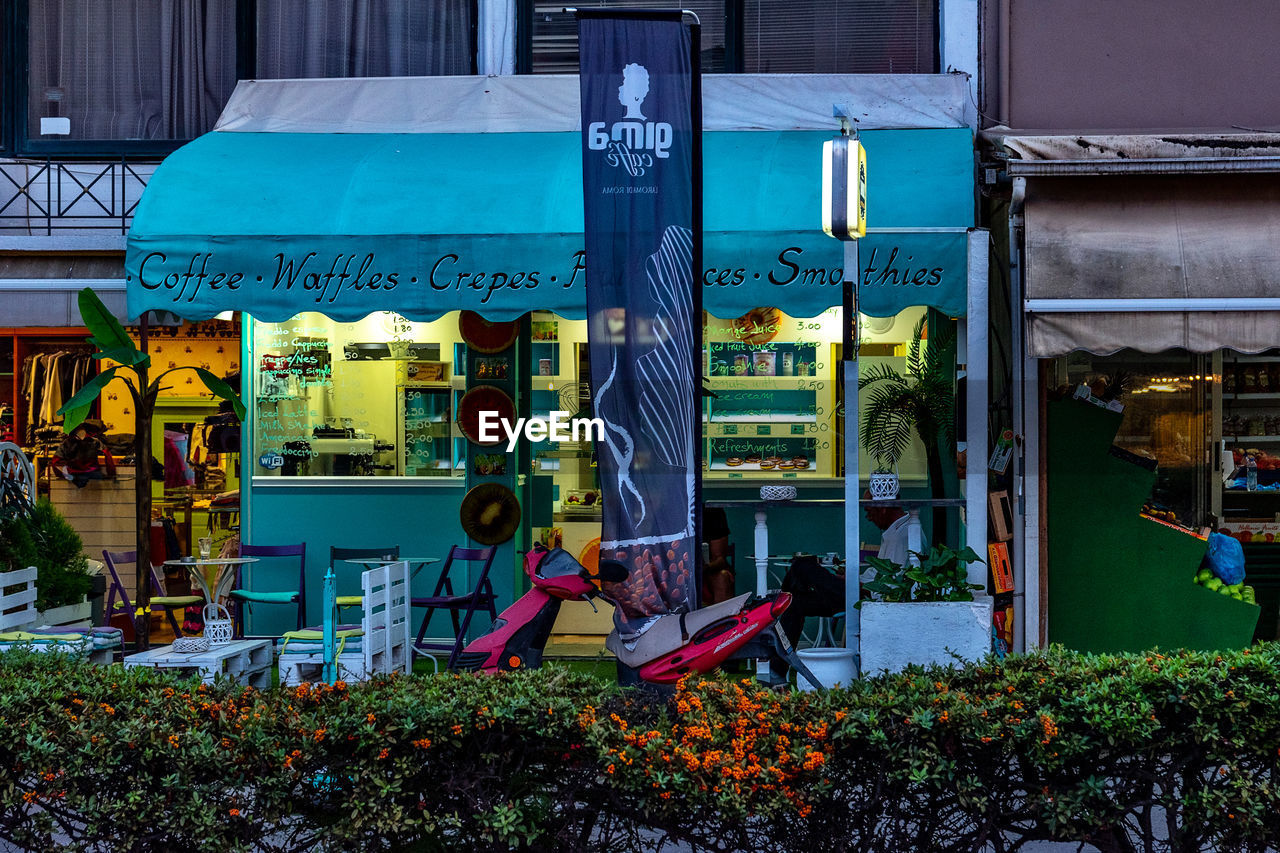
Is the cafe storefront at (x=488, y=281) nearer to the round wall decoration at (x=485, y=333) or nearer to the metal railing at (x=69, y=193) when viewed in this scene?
the round wall decoration at (x=485, y=333)

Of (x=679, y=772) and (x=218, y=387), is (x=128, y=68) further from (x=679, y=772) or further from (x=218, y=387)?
(x=679, y=772)

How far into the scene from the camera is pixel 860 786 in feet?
14.0

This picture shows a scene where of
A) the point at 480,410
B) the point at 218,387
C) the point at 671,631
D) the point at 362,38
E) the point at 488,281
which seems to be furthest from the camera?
the point at 362,38

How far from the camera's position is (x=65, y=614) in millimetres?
8812

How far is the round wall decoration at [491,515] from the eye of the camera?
987 cm

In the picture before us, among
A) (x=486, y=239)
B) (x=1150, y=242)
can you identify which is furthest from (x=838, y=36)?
(x=486, y=239)

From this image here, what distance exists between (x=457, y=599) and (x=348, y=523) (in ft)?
5.52

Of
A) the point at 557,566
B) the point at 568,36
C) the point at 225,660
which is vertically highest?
the point at 568,36

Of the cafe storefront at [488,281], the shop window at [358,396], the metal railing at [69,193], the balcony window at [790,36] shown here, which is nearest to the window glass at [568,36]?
the balcony window at [790,36]

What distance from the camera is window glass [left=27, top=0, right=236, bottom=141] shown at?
10383mm

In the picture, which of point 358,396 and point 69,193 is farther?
point 69,193

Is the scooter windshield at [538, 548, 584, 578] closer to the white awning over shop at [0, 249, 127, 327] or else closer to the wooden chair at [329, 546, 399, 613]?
the wooden chair at [329, 546, 399, 613]

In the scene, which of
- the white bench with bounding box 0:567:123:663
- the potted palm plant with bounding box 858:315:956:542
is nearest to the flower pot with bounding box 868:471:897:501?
the potted palm plant with bounding box 858:315:956:542

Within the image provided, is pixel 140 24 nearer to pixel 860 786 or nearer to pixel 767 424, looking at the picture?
pixel 767 424
